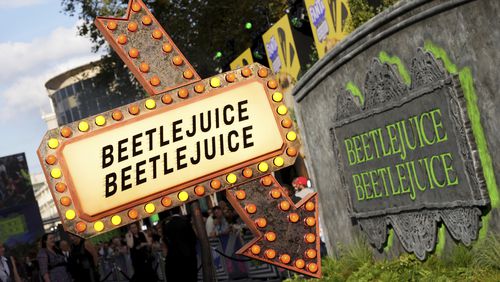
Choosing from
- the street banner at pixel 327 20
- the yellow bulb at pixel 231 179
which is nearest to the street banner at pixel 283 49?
the street banner at pixel 327 20

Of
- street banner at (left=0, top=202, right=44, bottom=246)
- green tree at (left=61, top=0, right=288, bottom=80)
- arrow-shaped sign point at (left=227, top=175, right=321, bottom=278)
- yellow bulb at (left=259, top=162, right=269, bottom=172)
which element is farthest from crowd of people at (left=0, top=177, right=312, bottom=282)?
street banner at (left=0, top=202, right=44, bottom=246)

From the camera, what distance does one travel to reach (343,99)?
612 inches

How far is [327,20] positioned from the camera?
22047 millimetres

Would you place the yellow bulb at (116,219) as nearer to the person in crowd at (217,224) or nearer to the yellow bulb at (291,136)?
the yellow bulb at (291,136)

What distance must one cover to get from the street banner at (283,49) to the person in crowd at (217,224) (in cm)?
431

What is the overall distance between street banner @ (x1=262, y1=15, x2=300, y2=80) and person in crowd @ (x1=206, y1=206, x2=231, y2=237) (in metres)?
4.31

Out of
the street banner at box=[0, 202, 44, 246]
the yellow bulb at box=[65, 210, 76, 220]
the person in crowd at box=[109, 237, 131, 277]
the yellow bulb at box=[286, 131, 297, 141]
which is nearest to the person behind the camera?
the yellow bulb at box=[65, 210, 76, 220]

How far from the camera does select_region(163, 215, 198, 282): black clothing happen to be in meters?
13.0

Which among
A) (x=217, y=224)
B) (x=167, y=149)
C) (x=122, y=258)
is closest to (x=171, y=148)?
(x=167, y=149)

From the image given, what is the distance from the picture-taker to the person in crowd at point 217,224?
24.0m

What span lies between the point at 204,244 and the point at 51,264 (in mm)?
11774

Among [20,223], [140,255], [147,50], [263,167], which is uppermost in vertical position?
[147,50]

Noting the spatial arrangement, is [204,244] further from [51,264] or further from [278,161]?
[51,264]

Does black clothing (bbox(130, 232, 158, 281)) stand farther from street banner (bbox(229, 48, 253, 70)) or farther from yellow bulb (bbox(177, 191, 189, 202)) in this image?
yellow bulb (bbox(177, 191, 189, 202))
